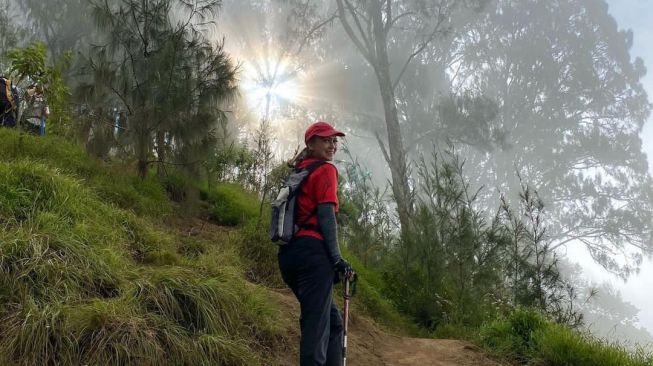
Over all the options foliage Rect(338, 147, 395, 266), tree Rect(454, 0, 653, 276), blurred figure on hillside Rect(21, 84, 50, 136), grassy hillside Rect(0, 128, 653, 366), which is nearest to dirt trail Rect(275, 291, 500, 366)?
grassy hillside Rect(0, 128, 653, 366)

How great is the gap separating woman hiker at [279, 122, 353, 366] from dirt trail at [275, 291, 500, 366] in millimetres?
1198

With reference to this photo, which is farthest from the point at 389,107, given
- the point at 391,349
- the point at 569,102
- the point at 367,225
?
the point at 569,102

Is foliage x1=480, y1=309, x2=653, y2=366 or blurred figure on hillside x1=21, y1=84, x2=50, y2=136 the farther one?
blurred figure on hillside x1=21, y1=84, x2=50, y2=136

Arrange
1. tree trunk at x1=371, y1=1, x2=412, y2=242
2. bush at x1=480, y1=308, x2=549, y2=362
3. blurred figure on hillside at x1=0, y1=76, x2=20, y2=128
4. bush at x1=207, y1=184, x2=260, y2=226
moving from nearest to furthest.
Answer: bush at x1=480, y1=308, x2=549, y2=362 < bush at x1=207, y1=184, x2=260, y2=226 < blurred figure on hillside at x1=0, y1=76, x2=20, y2=128 < tree trunk at x1=371, y1=1, x2=412, y2=242

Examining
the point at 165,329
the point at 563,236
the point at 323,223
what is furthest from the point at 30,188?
the point at 563,236

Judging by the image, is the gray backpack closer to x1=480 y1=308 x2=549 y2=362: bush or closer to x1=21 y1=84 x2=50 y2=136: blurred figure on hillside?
x1=480 y1=308 x2=549 y2=362: bush

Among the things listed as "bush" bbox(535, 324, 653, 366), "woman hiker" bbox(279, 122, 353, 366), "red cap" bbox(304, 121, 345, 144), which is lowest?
"bush" bbox(535, 324, 653, 366)

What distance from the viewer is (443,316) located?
6.21 m

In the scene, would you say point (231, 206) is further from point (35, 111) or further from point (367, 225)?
point (35, 111)

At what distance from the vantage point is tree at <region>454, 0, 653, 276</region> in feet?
95.2

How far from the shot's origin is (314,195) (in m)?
2.92

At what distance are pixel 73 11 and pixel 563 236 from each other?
90.3 ft

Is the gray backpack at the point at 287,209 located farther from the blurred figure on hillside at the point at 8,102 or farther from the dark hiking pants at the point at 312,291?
the blurred figure on hillside at the point at 8,102

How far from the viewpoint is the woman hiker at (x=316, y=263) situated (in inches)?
110
